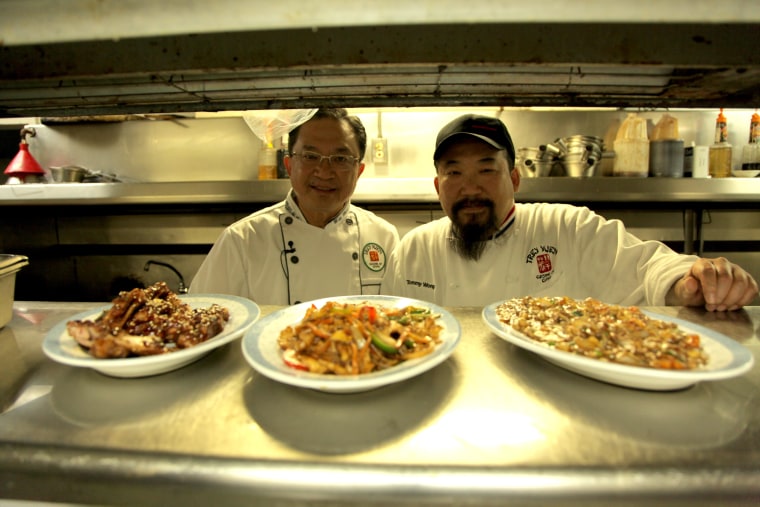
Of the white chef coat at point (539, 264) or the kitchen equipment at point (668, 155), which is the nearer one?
the white chef coat at point (539, 264)

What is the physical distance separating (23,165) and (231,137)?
2.07 m

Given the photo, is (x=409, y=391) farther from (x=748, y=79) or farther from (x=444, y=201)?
(x=444, y=201)

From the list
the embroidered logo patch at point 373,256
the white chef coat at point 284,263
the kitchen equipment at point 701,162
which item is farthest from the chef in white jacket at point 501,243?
A: the kitchen equipment at point 701,162

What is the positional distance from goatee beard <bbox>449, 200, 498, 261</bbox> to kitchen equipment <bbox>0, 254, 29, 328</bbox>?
1.86 meters

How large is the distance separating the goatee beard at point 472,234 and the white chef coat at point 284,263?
0.62 metres

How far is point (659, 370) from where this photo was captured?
672 millimetres

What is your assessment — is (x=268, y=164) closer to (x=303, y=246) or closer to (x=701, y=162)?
(x=303, y=246)

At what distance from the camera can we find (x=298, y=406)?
2.31ft

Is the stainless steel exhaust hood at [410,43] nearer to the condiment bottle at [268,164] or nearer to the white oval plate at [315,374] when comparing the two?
the white oval plate at [315,374]

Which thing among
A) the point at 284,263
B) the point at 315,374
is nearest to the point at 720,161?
the point at 284,263

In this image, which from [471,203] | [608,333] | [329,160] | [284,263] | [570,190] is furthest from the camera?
[570,190]

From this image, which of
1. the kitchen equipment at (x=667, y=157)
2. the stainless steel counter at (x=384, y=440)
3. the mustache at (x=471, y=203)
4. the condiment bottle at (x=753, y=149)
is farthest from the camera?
the condiment bottle at (x=753, y=149)

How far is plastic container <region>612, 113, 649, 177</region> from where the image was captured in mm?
3539

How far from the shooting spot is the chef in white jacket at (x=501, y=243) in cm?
208
